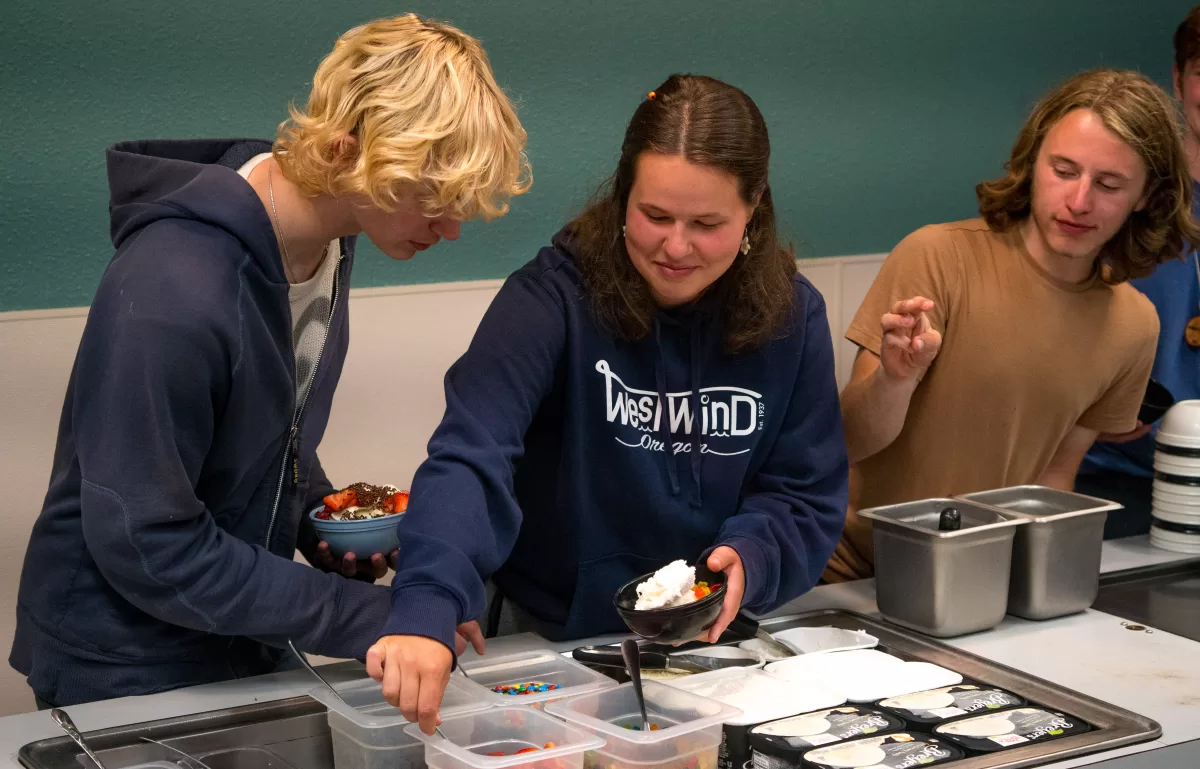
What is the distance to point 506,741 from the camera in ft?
4.09

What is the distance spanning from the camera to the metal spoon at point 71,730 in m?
1.23

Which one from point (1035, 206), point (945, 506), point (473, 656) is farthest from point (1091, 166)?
point (473, 656)

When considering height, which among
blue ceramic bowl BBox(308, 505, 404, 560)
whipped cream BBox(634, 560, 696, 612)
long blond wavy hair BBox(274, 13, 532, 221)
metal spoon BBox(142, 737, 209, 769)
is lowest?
metal spoon BBox(142, 737, 209, 769)

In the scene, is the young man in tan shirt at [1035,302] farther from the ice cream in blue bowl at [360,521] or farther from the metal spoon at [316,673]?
the metal spoon at [316,673]

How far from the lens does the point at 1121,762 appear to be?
127cm

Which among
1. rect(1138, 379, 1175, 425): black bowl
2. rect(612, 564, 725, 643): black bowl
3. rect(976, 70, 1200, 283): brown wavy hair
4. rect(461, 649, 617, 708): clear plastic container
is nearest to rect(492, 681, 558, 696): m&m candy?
rect(461, 649, 617, 708): clear plastic container

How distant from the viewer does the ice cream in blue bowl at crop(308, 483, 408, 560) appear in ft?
5.01

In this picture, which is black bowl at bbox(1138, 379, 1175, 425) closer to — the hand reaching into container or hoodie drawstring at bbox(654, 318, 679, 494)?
hoodie drawstring at bbox(654, 318, 679, 494)

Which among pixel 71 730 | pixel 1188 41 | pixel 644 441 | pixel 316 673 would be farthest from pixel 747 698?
pixel 1188 41

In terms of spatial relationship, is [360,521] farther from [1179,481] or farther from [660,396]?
[1179,481]

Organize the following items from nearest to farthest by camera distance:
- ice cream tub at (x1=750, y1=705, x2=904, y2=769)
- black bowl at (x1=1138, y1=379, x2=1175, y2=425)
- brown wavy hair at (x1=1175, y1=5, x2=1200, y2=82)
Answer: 1. ice cream tub at (x1=750, y1=705, x2=904, y2=769)
2. black bowl at (x1=1138, y1=379, x2=1175, y2=425)
3. brown wavy hair at (x1=1175, y1=5, x2=1200, y2=82)

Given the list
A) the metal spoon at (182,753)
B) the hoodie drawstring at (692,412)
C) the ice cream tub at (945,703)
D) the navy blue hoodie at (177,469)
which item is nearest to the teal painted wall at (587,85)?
the hoodie drawstring at (692,412)

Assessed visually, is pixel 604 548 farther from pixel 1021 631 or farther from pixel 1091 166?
pixel 1091 166

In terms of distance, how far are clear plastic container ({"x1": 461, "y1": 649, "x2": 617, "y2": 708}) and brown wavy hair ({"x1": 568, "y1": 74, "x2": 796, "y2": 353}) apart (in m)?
0.42
